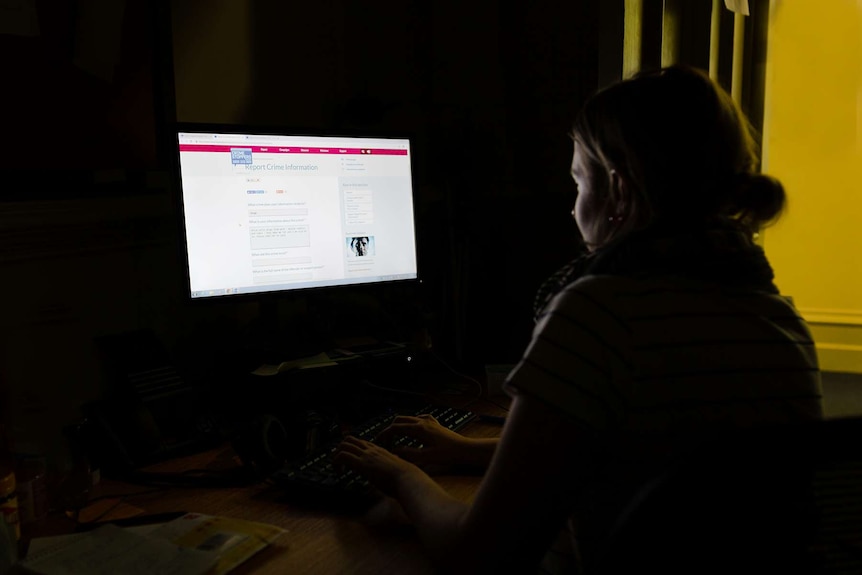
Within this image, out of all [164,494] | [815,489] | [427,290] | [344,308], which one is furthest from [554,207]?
[815,489]

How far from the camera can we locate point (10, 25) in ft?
3.63

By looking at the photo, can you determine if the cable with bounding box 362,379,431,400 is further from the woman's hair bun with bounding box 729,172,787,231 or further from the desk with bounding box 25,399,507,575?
the woman's hair bun with bounding box 729,172,787,231

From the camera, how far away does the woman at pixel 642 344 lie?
0.71 meters

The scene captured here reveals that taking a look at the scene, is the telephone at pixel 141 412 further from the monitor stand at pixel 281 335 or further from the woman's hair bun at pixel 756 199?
the woman's hair bun at pixel 756 199

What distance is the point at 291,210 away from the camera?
4.79ft

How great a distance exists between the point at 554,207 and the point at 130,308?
1.00 metres

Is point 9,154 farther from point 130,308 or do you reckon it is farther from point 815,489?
point 815,489

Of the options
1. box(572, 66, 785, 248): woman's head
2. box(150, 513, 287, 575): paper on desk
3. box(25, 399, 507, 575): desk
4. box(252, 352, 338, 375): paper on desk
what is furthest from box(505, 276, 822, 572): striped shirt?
box(252, 352, 338, 375): paper on desk

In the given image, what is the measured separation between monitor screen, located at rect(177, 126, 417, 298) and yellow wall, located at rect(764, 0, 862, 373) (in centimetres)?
269

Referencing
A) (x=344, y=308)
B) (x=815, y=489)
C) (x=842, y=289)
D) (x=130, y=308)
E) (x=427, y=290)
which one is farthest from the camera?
(x=842, y=289)

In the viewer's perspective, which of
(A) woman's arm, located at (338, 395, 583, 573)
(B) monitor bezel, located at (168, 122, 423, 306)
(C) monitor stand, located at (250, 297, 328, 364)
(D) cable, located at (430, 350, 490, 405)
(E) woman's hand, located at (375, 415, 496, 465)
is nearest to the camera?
(A) woman's arm, located at (338, 395, 583, 573)

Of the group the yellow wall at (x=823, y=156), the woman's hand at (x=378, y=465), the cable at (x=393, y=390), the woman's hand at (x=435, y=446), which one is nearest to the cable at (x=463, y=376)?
the cable at (x=393, y=390)

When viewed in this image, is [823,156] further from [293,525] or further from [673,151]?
[293,525]

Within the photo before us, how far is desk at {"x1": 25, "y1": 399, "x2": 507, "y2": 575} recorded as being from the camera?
853mm
